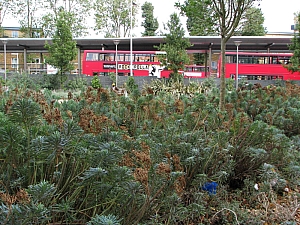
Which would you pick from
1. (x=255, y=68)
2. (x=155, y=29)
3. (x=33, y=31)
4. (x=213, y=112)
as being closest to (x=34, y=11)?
(x=33, y=31)

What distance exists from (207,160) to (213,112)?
3.54 feet

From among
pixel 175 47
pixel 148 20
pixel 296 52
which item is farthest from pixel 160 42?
pixel 148 20

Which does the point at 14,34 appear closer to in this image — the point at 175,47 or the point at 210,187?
the point at 175,47

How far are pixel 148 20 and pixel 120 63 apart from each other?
2570 cm

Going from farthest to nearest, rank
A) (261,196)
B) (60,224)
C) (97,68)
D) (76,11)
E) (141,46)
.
→ (76,11) → (141,46) → (97,68) → (261,196) → (60,224)

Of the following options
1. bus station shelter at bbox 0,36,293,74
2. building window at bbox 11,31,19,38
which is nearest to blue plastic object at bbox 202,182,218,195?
bus station shelter at bbox 0,36,293,74

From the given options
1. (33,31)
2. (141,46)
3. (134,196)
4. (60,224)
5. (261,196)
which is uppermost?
(33,31)

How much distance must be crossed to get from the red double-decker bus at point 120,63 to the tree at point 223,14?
20.8 meters

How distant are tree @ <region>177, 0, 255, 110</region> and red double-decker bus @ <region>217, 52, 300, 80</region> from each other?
67.5 feet

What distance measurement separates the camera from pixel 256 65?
88.7ft

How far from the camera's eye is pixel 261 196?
3.09 m

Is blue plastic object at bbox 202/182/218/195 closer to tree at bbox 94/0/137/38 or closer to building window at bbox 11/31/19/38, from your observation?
tree at bbox 94/0/137/38

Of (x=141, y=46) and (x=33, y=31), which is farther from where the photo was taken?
(x=33, y=31)

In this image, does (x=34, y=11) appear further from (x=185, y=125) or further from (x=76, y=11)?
(x=185, y=125)
